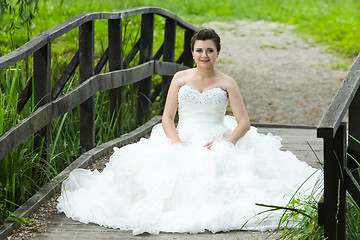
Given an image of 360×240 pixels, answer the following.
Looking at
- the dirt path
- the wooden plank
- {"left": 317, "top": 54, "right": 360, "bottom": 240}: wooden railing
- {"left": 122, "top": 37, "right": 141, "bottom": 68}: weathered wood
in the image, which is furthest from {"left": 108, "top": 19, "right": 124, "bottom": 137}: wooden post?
the dirt path

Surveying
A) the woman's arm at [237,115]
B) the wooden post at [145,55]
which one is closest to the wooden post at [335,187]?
the woman's arm at [237,115]

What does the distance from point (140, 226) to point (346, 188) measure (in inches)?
53.3

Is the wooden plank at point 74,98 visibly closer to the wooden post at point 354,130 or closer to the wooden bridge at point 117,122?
the wooden bridge at point 117,122

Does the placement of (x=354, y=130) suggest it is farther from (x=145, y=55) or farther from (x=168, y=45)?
(x=168, y=45)

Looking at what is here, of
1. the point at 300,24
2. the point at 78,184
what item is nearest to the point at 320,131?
the point at 78,184

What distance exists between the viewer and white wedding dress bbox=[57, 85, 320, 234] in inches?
173

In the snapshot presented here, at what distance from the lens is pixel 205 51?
517 centimetres

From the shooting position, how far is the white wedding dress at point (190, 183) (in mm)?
4406

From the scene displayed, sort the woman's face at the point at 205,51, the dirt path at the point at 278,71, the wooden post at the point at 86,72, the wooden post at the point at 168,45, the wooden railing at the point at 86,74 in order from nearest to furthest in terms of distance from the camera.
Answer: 1. the wooden railing at the point at 86,74
2. the woman's face at the point at 205,51
3. the wooden post at the point at 86,72
4. the wooden post at the point at 168,45
5. the dirt path at the point at 278,71

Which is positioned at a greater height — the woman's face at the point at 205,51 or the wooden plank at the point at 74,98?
the woman's face at the point at 205,51

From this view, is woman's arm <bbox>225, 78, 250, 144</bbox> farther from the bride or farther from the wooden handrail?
the wooden handrail

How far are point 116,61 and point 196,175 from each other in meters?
2.60

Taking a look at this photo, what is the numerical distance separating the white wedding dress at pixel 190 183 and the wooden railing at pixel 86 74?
57 centimetres

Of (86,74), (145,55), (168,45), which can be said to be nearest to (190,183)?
(86,74)
